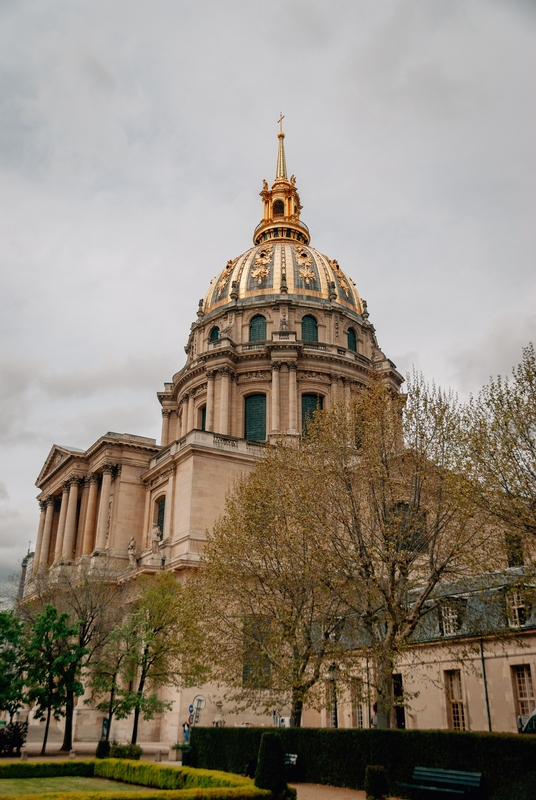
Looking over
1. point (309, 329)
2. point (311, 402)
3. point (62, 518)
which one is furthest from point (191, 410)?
point (62, 518)

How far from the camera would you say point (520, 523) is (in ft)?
61.2

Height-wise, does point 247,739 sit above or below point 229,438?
below

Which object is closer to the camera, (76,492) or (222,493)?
(222,493)

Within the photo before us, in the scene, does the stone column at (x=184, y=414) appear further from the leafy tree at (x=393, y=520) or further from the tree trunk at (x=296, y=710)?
the tree trunk at (x=296, y=710)

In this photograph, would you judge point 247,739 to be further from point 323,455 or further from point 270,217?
point 270,217

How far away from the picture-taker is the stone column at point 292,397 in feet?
176

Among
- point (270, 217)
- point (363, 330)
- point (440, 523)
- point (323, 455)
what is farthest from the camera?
point (270, 217)

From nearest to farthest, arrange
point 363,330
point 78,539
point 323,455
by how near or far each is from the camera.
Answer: point 323,455, point 78,539, point 363,330

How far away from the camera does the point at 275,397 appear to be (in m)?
54.5

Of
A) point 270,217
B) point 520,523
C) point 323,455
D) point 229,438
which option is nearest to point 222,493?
point 229,438

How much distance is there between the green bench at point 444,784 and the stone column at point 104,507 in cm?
3256

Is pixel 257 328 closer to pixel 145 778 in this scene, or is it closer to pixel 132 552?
pixel 132 552

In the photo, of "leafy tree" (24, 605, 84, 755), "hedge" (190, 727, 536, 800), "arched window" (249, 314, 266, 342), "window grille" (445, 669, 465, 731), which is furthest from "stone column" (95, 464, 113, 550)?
"window grille" (445, 669, 465, 731)

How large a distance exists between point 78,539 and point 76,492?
3.27 m
